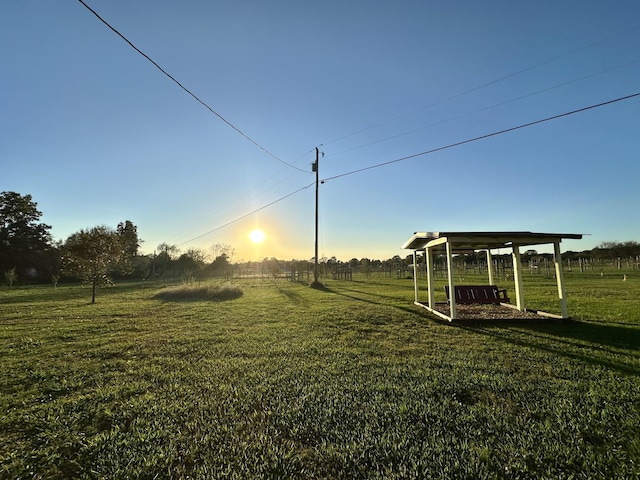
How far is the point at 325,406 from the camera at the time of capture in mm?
3180

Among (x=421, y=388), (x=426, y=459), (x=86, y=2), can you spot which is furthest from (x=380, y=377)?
(x=86, y=2)

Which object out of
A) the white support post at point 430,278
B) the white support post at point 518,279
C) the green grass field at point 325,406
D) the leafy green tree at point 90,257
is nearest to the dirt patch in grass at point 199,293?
the leafy green tree at point 90,257

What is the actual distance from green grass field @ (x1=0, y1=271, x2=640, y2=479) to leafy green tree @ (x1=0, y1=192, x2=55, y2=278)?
38925 mm

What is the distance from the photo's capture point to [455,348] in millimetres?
5434

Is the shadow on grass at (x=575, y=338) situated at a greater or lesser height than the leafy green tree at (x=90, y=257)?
lesser

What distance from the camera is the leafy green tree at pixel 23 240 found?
110 ft

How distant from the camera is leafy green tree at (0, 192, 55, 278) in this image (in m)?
33.4

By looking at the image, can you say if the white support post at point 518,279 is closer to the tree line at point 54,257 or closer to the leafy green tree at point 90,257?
the leafy green tree at point 90,257

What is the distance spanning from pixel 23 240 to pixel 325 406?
4793 centimetres

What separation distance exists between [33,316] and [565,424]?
1450cm

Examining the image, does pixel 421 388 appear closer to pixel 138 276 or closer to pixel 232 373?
pixel 232 373

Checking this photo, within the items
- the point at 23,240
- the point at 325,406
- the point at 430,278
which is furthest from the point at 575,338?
the point at 23,240

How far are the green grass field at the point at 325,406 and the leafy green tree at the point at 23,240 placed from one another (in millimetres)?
38925

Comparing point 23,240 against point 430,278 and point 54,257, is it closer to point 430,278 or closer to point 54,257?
point 54,257
